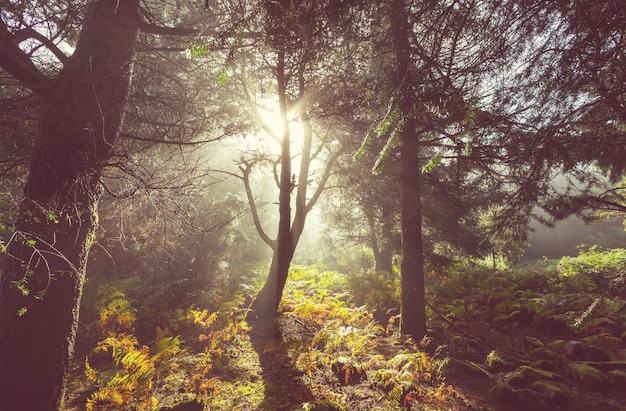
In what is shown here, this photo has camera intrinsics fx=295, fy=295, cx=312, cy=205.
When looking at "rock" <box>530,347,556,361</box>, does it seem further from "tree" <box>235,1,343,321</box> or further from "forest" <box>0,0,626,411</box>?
"tree" <box>235,1,343,321</box>

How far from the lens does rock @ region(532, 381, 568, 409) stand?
168 inches

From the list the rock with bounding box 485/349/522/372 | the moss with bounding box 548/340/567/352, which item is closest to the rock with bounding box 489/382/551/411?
the rock with bounding box 485/349/522/372

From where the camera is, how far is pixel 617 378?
15.5ft

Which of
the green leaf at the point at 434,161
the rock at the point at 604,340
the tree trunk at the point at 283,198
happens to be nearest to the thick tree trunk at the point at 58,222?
the tree trunk at the point at 283,198

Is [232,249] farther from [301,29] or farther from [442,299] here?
[301,29]

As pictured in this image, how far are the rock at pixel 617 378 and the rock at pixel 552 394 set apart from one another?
1008 mm

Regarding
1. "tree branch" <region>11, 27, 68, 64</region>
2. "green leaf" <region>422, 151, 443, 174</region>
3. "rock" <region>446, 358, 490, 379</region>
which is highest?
"tree branch" <region>11, 27, 68, 64</region>

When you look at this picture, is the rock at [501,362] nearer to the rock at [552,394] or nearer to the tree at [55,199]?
the rock at [552,394]

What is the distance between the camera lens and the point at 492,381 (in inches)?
204

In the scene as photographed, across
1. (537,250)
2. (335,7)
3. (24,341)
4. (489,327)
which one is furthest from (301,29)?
(537,250)

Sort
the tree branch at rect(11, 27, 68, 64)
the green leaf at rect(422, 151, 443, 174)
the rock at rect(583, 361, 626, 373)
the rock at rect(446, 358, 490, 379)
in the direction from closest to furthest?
the green leaf at rect(422, 151, 443, 174) → the tree branch at rect(11, 27, 68, 64) → the rock at rect(583, 361, 626, 373) → the rock at rect(446, 358, 490, 379)

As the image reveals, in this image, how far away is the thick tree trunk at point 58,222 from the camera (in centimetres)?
306

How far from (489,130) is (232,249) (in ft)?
47.5

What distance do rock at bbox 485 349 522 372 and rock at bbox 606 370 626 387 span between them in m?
1.27
